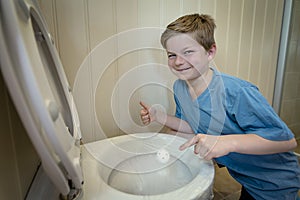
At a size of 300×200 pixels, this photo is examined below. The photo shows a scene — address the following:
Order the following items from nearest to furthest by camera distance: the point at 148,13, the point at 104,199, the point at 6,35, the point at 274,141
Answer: the point at 6,35
the point at 104,199
the point at 274,141
the point at 148,13

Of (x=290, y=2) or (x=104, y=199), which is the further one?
(x=290, y=2)

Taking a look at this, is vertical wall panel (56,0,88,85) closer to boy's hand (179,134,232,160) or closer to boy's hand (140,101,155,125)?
boy's hand (140,101,155,125)

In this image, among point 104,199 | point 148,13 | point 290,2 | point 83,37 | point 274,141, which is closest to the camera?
point 104,199

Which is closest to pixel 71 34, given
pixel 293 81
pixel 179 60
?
pixel 179 60

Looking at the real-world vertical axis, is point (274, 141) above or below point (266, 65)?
below

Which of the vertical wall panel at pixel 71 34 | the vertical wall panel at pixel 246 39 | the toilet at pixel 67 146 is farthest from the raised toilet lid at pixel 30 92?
the vertical wall panel at pixel 246 39

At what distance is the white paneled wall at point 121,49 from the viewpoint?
0.87 meters

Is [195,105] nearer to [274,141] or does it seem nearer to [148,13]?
[274,141]

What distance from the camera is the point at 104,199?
20.2 inches

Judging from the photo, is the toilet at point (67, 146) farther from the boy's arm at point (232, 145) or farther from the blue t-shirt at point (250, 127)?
the blue t-shirt at point (250, 127)

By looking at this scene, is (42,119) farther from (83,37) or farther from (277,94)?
(277,94)

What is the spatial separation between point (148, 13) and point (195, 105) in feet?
1.46

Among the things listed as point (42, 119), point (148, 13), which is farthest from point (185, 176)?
point (148, 13)

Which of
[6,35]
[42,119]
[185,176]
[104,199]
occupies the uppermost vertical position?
[6,35]
